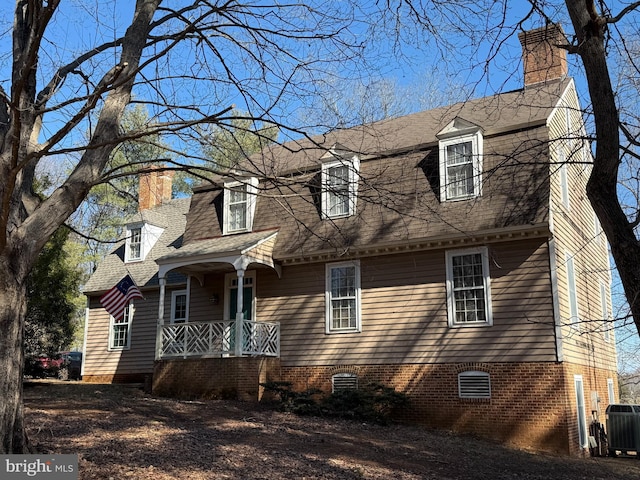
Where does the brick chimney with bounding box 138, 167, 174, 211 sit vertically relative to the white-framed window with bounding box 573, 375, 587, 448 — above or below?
above

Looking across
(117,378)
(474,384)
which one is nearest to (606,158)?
(474,384)

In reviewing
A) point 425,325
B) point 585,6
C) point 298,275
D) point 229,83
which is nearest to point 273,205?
point 298,275

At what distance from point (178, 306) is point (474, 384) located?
34.5ft

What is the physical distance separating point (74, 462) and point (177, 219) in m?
18.7

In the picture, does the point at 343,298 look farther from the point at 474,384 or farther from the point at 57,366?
the point at 57,366

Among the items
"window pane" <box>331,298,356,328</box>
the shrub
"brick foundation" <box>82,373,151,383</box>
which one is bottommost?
the shrub

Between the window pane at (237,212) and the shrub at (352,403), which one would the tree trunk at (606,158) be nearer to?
the shrub at (352,403)

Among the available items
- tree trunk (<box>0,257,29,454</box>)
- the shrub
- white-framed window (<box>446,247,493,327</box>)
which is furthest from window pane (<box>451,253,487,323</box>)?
tree trunk (<box>0,257,29,454</box>)

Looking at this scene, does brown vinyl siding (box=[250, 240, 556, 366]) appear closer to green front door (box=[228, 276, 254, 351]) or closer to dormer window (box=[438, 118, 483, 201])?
green front door (box=[228, 276, 254, 351])

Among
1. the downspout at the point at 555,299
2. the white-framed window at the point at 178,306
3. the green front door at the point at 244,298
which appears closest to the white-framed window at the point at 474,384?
the downspout at the point at 555,299

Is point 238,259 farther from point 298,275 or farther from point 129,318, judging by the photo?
point 129,318

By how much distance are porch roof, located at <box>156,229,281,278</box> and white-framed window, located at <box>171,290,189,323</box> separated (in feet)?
8.18

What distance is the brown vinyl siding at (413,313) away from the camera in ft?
45.7

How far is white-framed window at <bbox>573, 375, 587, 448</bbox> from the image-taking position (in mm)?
14109
